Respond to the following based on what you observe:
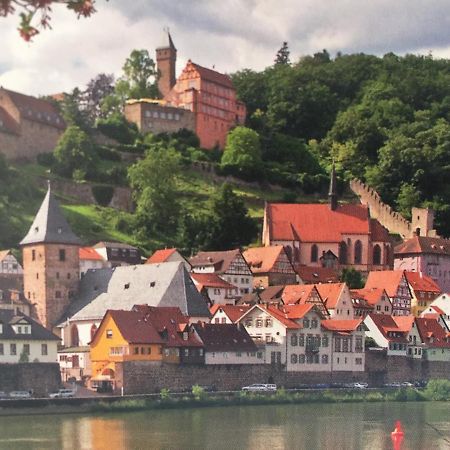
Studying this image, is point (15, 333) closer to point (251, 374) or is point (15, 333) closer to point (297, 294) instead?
point (251, 374)

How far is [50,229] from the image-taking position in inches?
2783

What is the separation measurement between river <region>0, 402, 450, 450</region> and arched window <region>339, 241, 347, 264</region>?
3835 centimetres

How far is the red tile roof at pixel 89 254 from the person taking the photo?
8168 centimetres

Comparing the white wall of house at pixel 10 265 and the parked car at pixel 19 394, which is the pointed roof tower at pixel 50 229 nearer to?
the white wall of house at pixel 10 265

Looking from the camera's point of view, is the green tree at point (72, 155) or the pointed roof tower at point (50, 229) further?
the green tree at point (72, 155)

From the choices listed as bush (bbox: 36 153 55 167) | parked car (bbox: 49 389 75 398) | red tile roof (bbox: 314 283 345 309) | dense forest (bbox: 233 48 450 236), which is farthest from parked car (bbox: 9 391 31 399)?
dense forest (bbox: 233 48 450 236)

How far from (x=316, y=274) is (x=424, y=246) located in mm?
10377

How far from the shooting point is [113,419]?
162 feet

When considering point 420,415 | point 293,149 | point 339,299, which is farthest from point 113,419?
point 293,149

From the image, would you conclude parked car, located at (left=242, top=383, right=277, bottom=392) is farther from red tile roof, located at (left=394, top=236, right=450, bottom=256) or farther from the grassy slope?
red tile roof, located at (left=394, top=236, right=450, bottom=256)

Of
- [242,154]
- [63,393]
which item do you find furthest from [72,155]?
[63,393]

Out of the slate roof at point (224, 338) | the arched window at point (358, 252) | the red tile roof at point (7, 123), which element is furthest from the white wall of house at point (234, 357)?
the red tile roof at point (7, 123)

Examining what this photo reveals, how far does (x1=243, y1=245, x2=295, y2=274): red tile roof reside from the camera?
85125 millimetres

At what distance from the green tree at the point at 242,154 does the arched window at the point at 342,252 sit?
57.1ft
